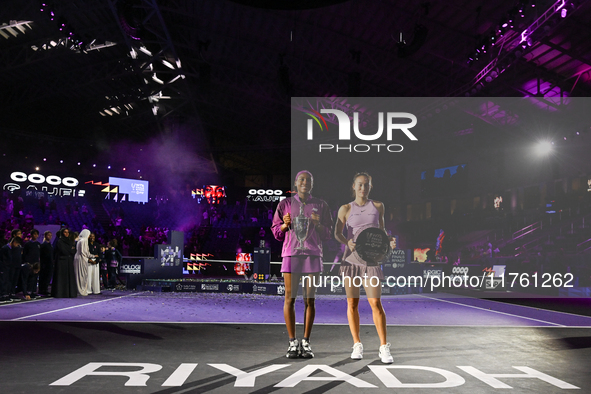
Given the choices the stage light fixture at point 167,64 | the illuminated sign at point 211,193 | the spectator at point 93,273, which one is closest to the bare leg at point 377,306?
the spectator at point 93,273

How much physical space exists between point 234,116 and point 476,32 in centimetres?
1823

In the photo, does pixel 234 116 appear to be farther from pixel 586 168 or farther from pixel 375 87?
pixel 586 168

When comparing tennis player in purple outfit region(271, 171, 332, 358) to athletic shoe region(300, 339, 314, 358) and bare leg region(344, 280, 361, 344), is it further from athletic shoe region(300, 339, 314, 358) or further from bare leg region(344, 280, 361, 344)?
bare leg region(344, 280, 361, 344)

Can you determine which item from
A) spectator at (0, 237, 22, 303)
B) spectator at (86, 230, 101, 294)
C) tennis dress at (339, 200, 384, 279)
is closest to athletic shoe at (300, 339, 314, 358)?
tennis dress at (339, 200, 384, 279)

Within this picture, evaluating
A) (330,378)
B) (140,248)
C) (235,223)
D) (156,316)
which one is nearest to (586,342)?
(330,378)

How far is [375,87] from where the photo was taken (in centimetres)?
2369

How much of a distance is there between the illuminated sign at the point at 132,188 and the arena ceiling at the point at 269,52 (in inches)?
212

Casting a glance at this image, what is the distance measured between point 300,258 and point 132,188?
101 feet

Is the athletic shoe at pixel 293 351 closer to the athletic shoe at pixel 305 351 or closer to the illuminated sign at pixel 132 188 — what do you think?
the athletic shoe at pixel 305 351

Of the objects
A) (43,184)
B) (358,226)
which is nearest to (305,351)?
(358,226)

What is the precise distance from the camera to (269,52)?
2167 centimetres

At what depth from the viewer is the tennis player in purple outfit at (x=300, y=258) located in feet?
16.7

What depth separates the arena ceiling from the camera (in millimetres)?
16156

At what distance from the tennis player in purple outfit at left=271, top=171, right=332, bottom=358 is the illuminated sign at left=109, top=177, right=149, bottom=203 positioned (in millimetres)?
29869
